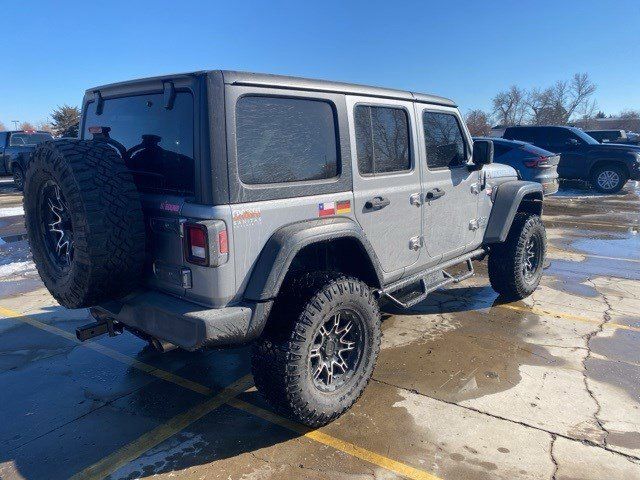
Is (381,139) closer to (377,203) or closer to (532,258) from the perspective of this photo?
(377,203)

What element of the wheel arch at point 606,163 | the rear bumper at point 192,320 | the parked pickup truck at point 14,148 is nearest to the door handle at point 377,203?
the rear bumper at point 192,320

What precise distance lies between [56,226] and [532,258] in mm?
4836

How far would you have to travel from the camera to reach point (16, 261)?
7.20 meters

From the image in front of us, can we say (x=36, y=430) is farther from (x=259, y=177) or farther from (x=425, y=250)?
(x=425, y=250)

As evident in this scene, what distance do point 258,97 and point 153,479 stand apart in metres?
2.17

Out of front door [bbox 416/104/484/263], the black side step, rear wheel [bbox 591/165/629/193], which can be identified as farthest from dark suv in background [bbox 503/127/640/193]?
the black side step

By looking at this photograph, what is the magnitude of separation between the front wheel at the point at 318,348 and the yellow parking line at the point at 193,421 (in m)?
0.19

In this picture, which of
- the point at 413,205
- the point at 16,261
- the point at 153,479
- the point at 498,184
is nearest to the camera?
the point at 153,479

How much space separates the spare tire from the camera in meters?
2.45

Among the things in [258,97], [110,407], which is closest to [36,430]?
[110,407]

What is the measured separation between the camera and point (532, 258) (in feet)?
17.9

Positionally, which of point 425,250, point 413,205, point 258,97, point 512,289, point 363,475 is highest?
point 258,97

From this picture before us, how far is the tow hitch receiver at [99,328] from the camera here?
9.96 ft

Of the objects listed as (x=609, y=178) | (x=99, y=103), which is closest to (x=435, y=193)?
(x=99, y=103)
